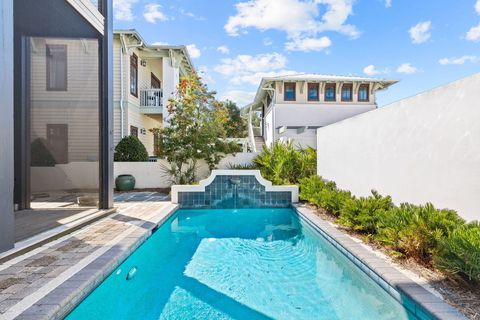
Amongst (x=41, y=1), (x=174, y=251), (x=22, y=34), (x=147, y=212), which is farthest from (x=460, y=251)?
(x=22, y=34)

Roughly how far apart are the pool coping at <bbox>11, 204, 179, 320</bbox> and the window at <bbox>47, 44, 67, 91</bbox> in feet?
26.5

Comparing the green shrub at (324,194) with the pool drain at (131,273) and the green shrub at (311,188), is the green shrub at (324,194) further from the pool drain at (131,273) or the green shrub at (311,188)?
the pool drain at (131,273)

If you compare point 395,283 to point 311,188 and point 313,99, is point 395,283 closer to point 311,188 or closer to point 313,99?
point 311,188

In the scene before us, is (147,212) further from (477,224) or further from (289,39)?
(289,39)

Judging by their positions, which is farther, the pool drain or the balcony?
the balcony

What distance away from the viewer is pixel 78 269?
3748mm

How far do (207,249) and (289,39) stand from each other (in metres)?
14.0

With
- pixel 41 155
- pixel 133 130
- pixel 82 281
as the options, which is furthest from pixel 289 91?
pixel 82 281

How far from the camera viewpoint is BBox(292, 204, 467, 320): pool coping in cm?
283

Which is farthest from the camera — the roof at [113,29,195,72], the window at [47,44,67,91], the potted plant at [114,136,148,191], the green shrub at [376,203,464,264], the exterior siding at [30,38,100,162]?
the roof at [113,29,195,72]

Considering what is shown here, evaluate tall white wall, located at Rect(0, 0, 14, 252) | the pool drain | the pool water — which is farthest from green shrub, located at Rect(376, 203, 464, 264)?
tall white wall, located at Rect(0, 0, 14, 252)

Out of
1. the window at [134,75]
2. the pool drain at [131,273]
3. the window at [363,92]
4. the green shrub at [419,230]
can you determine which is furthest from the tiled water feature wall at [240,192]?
the window at [363,92]

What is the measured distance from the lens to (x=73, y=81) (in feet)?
35.9

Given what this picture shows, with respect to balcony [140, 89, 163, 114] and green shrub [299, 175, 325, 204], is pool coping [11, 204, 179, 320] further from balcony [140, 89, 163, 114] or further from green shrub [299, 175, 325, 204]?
balcony [140, 89, 163, 114]
